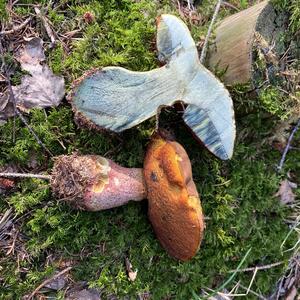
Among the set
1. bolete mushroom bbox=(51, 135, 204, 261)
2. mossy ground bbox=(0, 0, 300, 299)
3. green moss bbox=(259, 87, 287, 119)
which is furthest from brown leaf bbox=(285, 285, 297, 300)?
green moss bbox=(259, 87, 287, 119)

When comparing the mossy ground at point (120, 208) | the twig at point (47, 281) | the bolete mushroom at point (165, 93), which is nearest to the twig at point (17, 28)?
the mossy ground at point (120, 208)

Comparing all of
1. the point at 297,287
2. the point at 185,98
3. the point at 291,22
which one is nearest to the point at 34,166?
the point at 185,98

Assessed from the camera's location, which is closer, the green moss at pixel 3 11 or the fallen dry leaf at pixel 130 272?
the green moss at pixel 3 11

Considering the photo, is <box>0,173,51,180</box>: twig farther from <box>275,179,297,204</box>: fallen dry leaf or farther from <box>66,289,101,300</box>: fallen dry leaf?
<box>275,179,297,204</box>: fallen dry leaf

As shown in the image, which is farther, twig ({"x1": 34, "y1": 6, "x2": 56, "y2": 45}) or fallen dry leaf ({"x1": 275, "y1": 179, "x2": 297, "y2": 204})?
fallen dry leaf ({"x1": 275, "y1": 179, "x2": 297, "y2": 204})

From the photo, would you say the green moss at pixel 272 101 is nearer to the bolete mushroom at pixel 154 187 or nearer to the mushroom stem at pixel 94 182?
the bolete mushroom at pixel 154 187

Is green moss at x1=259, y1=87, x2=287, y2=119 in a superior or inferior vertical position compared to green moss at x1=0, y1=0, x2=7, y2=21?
inferior
